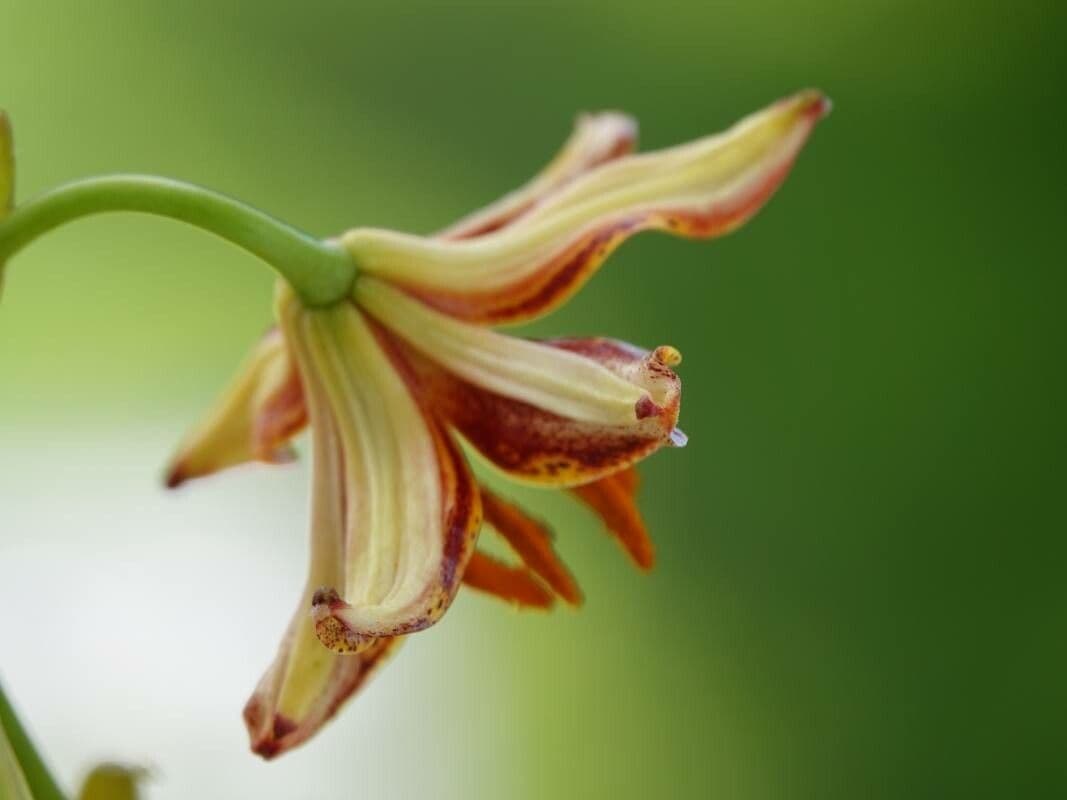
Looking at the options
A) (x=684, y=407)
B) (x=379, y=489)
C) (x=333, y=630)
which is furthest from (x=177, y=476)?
(x=684, y=407)

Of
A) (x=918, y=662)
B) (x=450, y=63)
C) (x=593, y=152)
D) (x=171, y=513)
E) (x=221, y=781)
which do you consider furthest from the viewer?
(x=450, y=63)

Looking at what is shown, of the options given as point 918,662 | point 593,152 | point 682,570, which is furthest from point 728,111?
point 593,152

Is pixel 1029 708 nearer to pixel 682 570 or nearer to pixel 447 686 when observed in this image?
pixel 682 570

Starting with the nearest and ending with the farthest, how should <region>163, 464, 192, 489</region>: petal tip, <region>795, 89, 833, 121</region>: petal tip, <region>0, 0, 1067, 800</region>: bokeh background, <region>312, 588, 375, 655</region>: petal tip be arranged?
<region>312, 588, 375, 655</region>: petal tip < <region>795, 89, 833, 121</region>: petal tip < <region>163, 464, 192, 489</region>: petal tip < <region>0, 0, 1067, 800</region>: bokeh background

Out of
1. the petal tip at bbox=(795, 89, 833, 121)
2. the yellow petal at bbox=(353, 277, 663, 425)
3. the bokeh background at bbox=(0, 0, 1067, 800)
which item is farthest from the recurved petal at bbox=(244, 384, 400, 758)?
the bokeh background at bbox=(0, 0, 1067, 800)

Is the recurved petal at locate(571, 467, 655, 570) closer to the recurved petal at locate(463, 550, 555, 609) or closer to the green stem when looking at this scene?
the recurved petal at locate(463, 550, 555, 609)

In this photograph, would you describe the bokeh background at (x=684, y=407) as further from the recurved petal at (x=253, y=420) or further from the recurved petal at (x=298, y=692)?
the recurved petal at (x=298, y=692)
